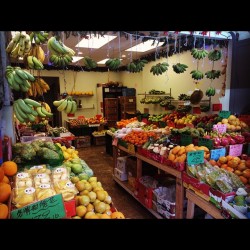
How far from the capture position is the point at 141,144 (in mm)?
4141

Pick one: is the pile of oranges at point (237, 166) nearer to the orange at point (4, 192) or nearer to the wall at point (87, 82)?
the orange at point (4, 192)

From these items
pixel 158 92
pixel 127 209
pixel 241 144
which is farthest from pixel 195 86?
pixel 127 209

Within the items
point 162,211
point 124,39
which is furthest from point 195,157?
point 124,39

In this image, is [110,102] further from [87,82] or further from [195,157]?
[195,157]

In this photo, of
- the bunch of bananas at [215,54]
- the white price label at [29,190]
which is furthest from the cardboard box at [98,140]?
the white price label at [29,190]

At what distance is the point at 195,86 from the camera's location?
6.16 metres

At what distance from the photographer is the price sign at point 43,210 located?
4.39ft

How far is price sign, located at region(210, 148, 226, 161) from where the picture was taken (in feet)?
10.8

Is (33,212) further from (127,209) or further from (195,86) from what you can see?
(195,86)

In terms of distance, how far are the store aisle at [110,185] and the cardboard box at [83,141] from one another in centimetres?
36

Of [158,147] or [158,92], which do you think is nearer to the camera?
[158,147]

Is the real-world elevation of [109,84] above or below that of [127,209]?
above

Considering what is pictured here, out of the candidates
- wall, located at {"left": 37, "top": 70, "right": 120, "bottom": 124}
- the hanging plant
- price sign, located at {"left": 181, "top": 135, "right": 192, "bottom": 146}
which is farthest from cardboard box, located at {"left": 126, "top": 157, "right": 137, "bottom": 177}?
wall, located at {"left": 37, "top": 70, "right": 120, "bottom": 124}
